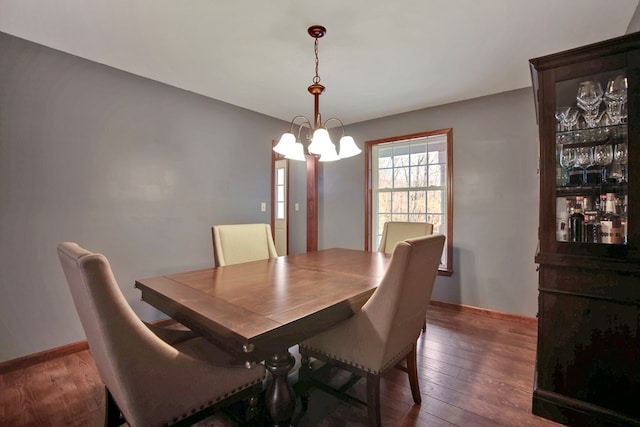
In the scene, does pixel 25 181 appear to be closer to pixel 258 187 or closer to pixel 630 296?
pixel 258 187

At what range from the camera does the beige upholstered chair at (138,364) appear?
2.88ft

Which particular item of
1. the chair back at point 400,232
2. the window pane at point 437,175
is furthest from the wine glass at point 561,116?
the window pane at point 437,175

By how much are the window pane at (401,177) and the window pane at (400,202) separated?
0.09 metres

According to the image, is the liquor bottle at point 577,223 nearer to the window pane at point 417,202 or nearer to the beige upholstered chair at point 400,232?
the beige upholstered chair at point 400,232

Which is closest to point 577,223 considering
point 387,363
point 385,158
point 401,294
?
point 401,294

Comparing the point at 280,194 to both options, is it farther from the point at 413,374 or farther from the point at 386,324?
the point at 386,324

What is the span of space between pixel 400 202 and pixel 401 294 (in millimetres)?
2593

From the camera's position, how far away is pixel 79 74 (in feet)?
7.63

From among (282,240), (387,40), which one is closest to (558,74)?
(387,40)

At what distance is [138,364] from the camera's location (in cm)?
94

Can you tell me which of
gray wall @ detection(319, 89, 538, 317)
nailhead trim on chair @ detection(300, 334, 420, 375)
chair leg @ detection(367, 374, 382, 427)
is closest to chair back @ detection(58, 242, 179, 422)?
nailhead trim on chair @ detection(300, 334, 420, 375)

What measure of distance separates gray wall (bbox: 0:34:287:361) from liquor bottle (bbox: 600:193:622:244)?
3105mm

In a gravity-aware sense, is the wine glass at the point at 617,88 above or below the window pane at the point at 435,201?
above

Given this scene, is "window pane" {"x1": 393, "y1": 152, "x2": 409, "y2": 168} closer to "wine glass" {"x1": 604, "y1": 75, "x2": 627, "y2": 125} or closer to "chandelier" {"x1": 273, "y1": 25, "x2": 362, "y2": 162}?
"chandelier" {"x1": 273, "y1": 25, "x2": 362, "y2": 162}
